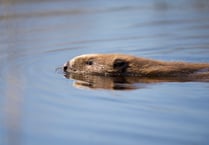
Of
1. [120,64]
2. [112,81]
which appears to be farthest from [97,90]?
[120,64]

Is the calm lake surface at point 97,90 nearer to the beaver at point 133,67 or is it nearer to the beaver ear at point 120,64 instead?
the beaver at point 133,67

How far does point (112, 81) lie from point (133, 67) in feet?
1.07

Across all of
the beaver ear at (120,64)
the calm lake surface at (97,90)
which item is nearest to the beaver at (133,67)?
the beaver ear at (120,64)

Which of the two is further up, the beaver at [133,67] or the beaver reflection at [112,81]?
the beaver at [133,67]

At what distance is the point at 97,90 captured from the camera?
6684 millimetres

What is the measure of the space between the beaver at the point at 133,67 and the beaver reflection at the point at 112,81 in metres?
0.09

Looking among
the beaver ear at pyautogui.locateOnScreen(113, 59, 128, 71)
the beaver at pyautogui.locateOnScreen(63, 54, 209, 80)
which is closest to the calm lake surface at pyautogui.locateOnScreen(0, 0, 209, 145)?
the beaver at pyautogui.locateOnScreen(63, 54, 209, 80)

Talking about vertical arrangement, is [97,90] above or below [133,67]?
below

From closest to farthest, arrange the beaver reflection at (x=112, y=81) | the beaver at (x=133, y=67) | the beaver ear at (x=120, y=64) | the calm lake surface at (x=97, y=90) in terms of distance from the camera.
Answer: the calm lake surface at (x=97, y=90), the beaver reflection at (x=112, y=81), the beaver at (x=133, y=67), the beaver ear at (x=120, y=64)

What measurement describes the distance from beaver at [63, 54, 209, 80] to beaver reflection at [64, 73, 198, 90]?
91mm

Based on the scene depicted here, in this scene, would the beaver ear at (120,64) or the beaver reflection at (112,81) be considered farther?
the beaver ear at (120,64)

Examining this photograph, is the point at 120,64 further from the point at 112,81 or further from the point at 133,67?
the point at 112,81

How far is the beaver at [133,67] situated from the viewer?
7.10 meters

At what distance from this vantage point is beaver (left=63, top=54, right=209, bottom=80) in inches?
280
